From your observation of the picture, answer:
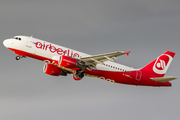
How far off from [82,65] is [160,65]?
1712 centimetres

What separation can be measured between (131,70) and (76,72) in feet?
35.6

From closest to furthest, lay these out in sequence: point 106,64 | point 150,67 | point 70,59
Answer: point 70,59, point 106,64, point 150,67

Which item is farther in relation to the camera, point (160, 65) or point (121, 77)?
point (160, 65)

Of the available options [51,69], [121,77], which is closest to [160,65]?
[121,77]

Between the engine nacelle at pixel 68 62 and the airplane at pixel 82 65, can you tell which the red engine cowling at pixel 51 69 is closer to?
the airplane at pixel 82 65

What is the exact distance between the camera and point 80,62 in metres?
50.3

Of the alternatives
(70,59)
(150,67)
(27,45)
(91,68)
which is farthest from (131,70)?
(27,45)

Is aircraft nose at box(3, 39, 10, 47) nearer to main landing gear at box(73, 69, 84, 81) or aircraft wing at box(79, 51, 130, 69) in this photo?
main landing gear at box(73, 69, 84, 81)

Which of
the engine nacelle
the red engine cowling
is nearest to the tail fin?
the engine nacelle

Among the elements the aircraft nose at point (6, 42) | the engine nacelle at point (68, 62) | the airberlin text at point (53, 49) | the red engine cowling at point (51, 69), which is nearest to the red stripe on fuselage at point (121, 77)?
the aircraft nose at point (6, 42)

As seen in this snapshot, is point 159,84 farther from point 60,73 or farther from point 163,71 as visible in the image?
point 60,73

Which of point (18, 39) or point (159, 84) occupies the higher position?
point (18, 39)

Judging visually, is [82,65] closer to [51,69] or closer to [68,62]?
[68,62]

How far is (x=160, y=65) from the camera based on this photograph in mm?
59031
